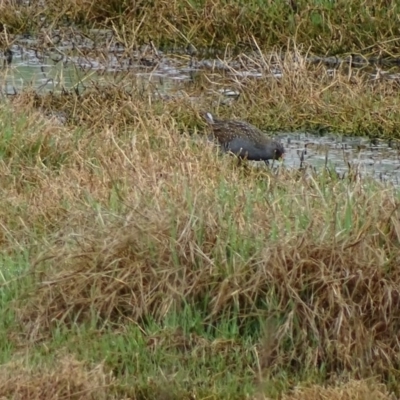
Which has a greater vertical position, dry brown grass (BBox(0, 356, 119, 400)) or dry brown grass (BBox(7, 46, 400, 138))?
dry brown grass (BBox(0, 356, 119, 400))

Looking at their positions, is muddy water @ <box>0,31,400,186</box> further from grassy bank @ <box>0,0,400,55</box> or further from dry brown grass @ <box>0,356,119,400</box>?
dry brown grass @ <box>0,356,119,400</box>

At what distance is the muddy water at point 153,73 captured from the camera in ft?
31.0

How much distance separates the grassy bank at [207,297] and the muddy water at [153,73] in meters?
3.08

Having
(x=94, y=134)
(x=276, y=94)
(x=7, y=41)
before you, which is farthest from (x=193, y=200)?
(x=7, y=41)

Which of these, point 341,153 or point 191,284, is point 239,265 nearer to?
point 191,284

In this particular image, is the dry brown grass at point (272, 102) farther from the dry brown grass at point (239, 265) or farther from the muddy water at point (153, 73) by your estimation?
the dry brown grass at point (239, 265)

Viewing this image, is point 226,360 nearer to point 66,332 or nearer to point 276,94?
point 66,332

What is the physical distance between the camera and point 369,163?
9305 mm

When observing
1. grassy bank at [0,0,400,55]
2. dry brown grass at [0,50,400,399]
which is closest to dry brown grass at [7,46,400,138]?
grassy bank at [0,0,400,55]

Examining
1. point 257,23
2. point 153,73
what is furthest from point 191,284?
point 257,23

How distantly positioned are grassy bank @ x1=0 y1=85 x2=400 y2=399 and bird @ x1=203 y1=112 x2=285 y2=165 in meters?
2.48

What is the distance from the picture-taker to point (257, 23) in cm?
1244

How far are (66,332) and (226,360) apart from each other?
659 mm

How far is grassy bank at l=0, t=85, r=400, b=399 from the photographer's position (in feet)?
16.8
